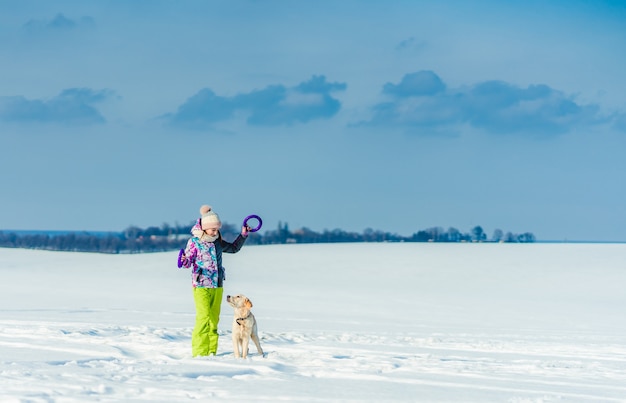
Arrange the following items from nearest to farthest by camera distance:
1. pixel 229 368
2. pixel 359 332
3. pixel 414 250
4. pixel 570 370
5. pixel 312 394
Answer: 1. pixel 312 394
2. pixel 229 368
3. pixel 570 370
4. pixel 359 332
5. pixel 414 250

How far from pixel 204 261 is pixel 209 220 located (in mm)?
508

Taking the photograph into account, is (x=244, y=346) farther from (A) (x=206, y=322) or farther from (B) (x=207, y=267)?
(B) (x=207, y=267)

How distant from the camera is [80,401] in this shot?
23.1 feet

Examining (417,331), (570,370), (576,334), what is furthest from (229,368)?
(576,334)

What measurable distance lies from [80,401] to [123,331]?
623cm

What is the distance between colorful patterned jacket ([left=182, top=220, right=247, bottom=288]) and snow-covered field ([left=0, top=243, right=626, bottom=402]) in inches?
36.4

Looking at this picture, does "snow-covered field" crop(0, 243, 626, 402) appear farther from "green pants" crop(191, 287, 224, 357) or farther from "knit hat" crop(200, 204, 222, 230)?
"knit hat" crop(200, 204, 222, 230)

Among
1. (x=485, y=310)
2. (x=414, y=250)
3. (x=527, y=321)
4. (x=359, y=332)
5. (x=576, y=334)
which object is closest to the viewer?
(x=359, y=332)

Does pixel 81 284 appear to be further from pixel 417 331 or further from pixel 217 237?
pixel 217 237

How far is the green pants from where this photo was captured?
35.1 feet

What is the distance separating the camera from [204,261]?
10.9 metres

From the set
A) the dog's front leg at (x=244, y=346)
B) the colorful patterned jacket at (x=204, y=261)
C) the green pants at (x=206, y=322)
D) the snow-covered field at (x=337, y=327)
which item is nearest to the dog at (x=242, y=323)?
the dog's front leg at (x=244, y=346)

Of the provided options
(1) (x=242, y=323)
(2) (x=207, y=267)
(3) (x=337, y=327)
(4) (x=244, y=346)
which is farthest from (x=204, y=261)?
(3) (x=337, y=327)

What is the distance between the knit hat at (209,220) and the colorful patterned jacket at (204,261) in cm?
12
